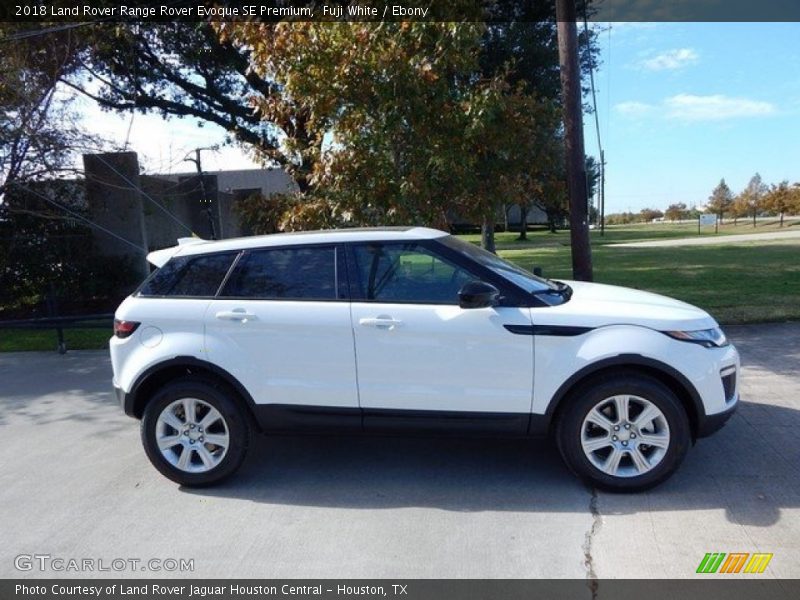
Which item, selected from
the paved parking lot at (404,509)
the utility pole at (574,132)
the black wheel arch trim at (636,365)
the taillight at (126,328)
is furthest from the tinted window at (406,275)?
the utility pole at (574,132)

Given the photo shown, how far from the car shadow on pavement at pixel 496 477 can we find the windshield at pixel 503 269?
1129 mm

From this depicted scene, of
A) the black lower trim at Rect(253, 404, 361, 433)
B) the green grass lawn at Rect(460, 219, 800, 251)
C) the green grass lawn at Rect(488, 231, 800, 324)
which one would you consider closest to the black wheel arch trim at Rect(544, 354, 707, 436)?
the black lower trim at Rect(253, 404, 361, 433)

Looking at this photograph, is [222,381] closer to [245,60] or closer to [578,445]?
[578,445]

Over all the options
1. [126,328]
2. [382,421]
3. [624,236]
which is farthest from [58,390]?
[624,236]

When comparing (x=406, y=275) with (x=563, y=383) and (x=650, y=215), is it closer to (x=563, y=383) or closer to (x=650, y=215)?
(x=563, y=383)

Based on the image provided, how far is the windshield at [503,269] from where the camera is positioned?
448 cm

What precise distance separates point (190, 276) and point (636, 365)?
3.17 metres

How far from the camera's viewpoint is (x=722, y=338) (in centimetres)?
435

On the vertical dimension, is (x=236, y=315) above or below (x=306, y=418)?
above

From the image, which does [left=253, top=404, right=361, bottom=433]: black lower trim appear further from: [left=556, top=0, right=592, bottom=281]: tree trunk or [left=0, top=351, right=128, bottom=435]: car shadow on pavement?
[left=556, top=0, right=592, bottom=281]: tree trunk

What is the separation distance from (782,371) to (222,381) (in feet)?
19.0

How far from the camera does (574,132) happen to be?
Answer: 27.9 ft

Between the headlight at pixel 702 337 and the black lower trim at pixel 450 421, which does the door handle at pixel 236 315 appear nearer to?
the black lower trim at pixel 450 421
